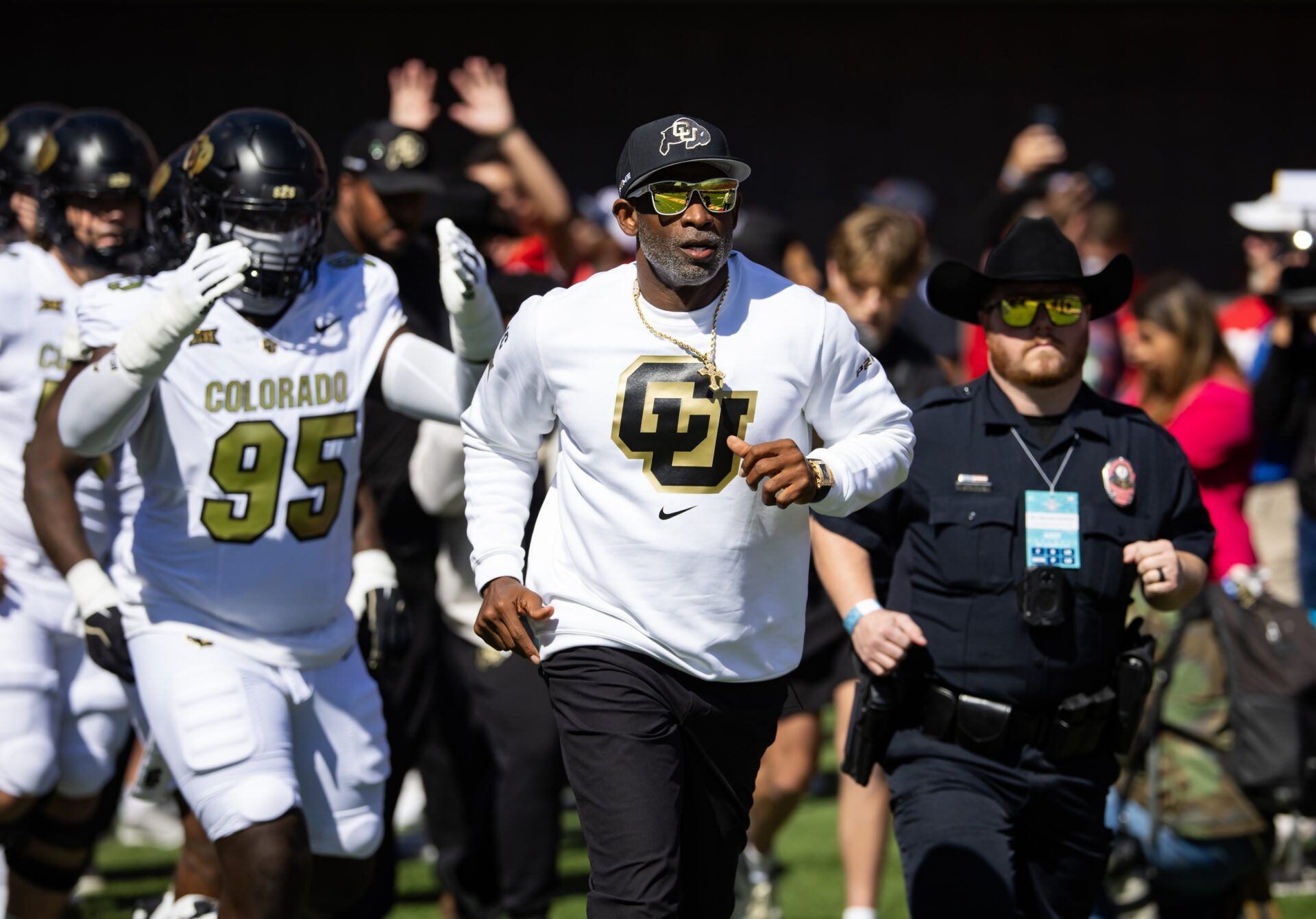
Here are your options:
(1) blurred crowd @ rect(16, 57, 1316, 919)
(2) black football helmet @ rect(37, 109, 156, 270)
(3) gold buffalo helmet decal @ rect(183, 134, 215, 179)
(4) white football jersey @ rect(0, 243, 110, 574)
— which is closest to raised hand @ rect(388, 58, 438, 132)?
(1) blurred crowd @ rect(16, 57, 1316, 919)

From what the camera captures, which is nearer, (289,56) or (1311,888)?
(1311,888)

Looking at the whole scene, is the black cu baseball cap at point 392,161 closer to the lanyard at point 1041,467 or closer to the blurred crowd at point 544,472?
the blurred crowd at point 544,472

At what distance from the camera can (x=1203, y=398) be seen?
6852 mm

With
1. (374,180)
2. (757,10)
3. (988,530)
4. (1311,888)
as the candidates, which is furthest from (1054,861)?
(757,10)

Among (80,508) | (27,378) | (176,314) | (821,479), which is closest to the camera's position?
(821,479)

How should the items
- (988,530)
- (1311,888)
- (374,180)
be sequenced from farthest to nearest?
1. (1311,888)
2. (374,180)
3. (988,530)

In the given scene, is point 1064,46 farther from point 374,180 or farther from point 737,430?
point 737,430

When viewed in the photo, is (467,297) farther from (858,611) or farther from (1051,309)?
(1051,309)

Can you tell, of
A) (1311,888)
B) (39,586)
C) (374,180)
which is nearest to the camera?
(39,586)

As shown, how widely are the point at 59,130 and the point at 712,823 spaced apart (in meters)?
3.51

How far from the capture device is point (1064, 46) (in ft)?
50.5

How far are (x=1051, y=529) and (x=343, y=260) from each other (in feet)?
7.20

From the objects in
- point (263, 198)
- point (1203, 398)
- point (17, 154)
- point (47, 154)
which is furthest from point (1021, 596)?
point (17, 154)

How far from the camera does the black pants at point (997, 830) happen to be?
4.54 m
